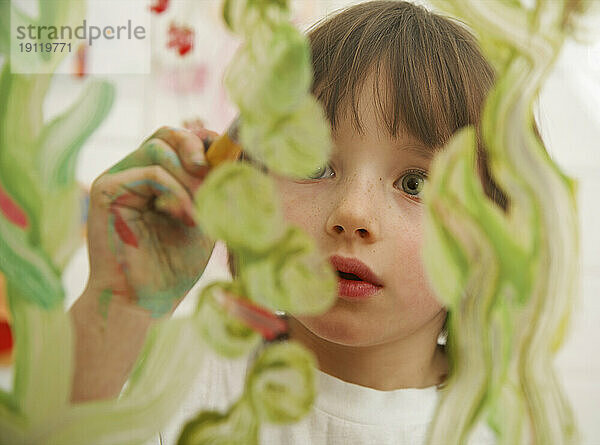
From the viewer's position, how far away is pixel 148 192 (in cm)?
49

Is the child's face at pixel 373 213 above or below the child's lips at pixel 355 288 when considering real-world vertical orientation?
above

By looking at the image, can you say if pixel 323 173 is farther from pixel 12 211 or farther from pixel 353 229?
pixel 12 211

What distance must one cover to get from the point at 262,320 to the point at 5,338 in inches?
7.3

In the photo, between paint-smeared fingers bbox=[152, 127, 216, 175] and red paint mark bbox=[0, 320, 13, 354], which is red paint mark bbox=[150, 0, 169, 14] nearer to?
paint-smeared fingers bbox=[152, 127, 216, 175]

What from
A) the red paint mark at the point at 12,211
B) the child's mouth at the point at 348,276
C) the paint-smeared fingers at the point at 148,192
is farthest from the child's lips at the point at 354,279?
the red paint mark at the point at 12,211

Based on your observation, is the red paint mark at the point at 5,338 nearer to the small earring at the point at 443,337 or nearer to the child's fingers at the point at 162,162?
the child's fingers at the point at 162,162

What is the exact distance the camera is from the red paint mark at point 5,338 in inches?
19.9

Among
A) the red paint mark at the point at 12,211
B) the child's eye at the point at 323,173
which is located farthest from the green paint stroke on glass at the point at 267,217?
the red paint mark at the point at 12,211

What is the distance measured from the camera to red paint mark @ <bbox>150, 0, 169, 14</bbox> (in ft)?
1.61

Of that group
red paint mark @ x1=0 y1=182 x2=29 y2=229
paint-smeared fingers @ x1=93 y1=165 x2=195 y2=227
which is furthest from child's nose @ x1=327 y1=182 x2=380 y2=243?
red paint mark @ x1=0 y1=182 x2=29 y2=229

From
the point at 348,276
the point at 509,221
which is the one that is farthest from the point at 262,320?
the point at 509,221

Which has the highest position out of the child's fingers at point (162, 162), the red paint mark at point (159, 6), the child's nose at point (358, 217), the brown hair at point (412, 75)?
the red paint mark at point (159, 6)

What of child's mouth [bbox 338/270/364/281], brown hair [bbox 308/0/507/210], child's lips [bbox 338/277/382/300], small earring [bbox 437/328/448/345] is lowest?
small earring [bbox 437/328/448/345]

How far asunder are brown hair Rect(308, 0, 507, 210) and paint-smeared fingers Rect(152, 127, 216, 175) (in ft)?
0.28
